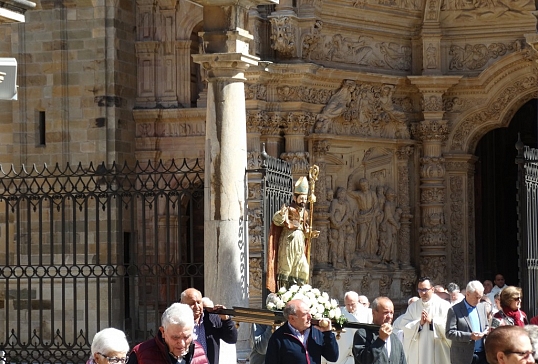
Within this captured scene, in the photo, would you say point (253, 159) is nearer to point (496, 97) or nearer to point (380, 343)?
point (496, 97)

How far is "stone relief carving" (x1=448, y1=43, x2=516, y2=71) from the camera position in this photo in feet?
70.9

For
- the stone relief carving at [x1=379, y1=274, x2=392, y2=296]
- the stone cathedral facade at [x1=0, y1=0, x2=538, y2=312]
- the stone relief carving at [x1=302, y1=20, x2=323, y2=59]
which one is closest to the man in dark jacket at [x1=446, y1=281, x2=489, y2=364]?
the stone cathedral facade at [x1=0, y1=0, x2=538, y2=312]

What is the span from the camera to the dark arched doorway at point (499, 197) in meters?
23.1

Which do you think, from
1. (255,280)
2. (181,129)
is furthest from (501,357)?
(181,129)

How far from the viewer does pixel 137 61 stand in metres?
21.3

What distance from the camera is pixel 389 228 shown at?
2148 cm

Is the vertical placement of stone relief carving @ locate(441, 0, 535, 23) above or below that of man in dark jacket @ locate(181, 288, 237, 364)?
above

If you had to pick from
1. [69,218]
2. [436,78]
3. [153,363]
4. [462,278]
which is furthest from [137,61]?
[153,363]

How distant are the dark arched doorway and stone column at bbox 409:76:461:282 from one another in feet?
4.40

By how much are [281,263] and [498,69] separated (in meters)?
8.77

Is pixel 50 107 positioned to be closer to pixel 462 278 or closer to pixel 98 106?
pixel 98 106

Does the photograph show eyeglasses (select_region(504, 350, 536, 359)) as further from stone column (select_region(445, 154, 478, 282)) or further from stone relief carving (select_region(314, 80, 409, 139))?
stone column (select_region(445, 154, 478, 282))

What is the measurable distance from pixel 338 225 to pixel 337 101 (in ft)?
6.50

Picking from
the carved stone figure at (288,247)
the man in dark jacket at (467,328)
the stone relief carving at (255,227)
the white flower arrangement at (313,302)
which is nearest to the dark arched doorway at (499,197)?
the stone relief carving at (255,227)
